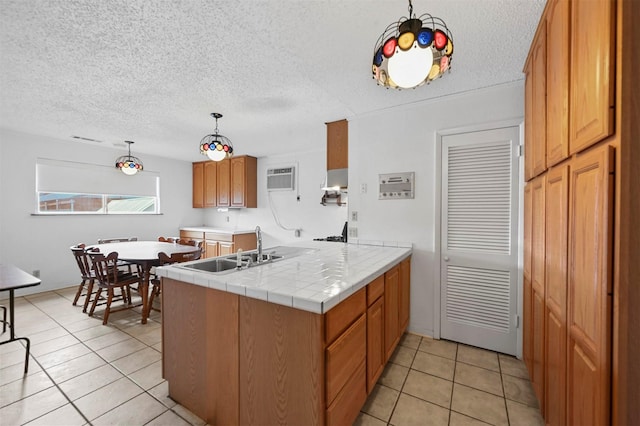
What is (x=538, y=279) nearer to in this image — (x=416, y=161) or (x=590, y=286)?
(x=590, y=286)

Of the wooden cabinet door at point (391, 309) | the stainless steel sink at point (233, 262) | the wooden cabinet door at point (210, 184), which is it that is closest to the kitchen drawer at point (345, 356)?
the wooden cabinet door at point (391, 309)

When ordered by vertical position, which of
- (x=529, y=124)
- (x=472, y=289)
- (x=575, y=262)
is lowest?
(x=472, y=289)

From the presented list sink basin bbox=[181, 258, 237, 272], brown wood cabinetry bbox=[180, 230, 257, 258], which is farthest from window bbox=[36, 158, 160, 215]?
sink basin bbox=[181, 258, 237, 272]

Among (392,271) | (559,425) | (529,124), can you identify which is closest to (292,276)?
(392,271)

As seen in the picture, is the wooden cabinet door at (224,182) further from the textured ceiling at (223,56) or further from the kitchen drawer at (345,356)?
the kitchen drawer at (345,356)

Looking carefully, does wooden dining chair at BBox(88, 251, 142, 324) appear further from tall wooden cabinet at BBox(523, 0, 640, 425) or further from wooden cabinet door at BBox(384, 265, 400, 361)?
tall wooden cabinet at BBox(523, 0, 640, 425)

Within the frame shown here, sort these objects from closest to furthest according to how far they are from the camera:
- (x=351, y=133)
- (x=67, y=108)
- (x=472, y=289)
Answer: (x=472, y=289), (x=67, y=108), (x=351, y=133)

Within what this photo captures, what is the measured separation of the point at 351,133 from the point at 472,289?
204 centimetres

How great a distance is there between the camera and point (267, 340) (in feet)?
4.31

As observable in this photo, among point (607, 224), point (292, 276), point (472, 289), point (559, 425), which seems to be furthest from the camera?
point (472, 289)

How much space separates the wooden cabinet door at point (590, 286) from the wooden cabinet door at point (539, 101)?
559 millimetres

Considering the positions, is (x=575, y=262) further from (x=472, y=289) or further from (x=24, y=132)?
(x=24, y=132)

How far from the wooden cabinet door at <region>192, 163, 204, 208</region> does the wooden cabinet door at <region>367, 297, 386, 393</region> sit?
5.09 metres

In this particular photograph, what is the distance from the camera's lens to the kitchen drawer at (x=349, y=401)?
4.12 ft
